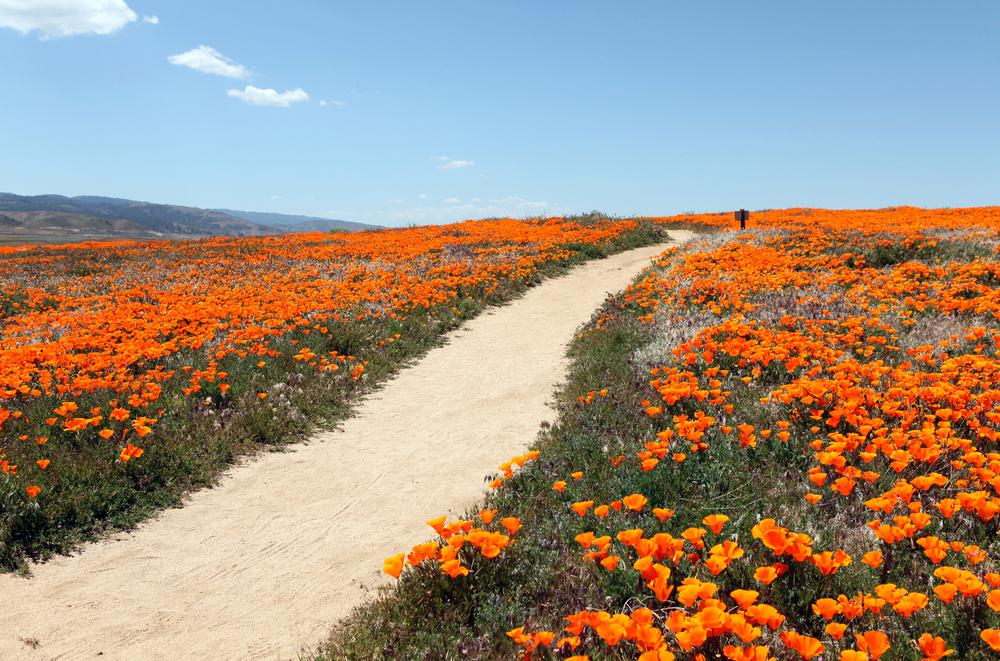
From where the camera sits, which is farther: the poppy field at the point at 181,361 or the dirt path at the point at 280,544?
the poppy field at the point at 181,361

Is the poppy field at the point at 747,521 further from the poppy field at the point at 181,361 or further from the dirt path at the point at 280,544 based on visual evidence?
the poppy field at the point at 181,361

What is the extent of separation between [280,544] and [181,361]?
5733mm

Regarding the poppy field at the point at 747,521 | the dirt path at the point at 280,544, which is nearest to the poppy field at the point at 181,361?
the dirt path at the point at 280,544

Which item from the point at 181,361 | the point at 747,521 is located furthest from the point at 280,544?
the point at 181,361

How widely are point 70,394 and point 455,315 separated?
9.12 m

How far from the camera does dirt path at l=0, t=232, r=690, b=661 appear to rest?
4484 millimetres

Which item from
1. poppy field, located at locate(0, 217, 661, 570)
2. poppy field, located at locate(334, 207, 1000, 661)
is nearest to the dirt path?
poppy field, located at locate(0, 217, 661, 570)

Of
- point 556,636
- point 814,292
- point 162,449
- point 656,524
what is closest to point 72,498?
point 162,449

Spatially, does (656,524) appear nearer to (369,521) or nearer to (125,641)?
(369,521)

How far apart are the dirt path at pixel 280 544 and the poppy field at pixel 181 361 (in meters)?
0.55

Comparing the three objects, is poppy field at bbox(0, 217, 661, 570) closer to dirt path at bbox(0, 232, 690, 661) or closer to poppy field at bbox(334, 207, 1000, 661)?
dirt path at bbox(0, 232, 690, 661)

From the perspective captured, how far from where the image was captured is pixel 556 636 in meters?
3.63

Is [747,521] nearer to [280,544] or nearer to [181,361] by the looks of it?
[280,544]

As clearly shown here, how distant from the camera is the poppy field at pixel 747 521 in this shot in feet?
10.3
